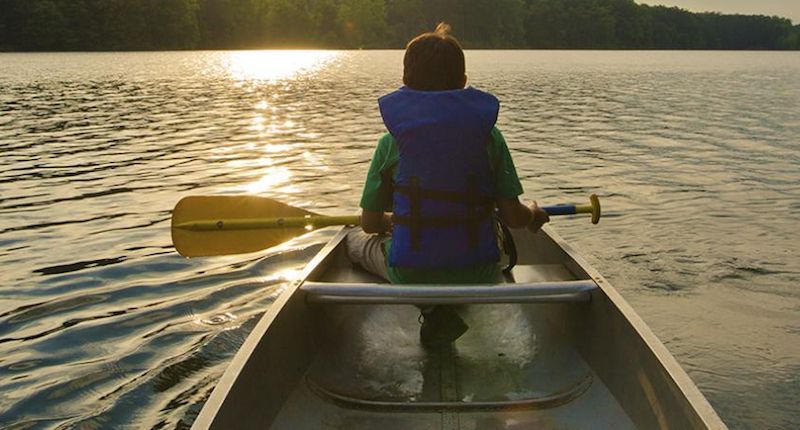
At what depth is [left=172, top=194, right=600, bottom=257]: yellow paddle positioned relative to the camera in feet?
18.0

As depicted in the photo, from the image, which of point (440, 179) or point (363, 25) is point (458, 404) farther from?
point (363, 25)

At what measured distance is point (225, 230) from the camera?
222 inches

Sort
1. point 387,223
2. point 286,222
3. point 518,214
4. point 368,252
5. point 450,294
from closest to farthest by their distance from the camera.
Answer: point 450,294
point 518,214
point 387,223
point 368,252
point 286,222

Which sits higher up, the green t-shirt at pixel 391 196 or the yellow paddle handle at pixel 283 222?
the green t-shirt at pixel 391 196

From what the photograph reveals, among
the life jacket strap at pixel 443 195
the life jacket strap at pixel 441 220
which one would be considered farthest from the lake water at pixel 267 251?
the life jacket strap at pixel 443 195

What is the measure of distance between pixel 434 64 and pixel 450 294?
1205 mm

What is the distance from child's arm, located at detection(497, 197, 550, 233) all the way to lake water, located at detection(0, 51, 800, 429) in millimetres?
2031

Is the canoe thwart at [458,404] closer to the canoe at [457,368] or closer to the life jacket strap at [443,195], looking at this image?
the canoe at [457,368]

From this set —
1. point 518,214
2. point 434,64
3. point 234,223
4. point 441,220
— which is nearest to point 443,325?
point 441,220

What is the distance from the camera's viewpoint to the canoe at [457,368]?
11.5 ft

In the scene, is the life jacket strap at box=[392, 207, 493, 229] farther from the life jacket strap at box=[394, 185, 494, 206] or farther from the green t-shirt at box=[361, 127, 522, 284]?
the green t-shirt at box=[361, 127, 522, 284]

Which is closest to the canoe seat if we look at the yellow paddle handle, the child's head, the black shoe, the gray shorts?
the black shoe

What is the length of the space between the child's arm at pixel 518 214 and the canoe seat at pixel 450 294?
469 mm

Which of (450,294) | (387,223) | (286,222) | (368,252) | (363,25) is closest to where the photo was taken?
(450,294)
